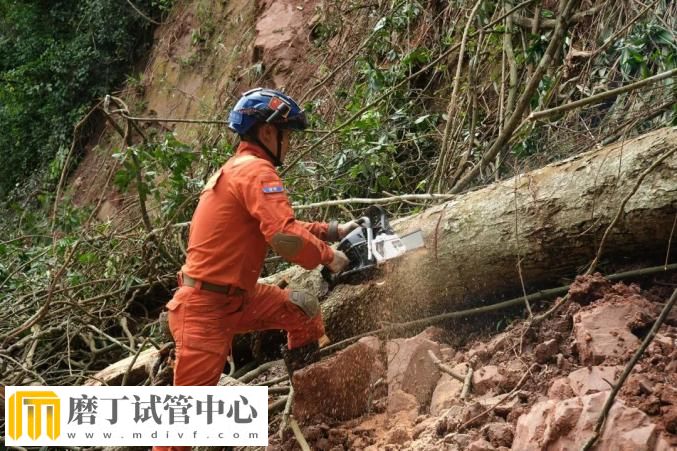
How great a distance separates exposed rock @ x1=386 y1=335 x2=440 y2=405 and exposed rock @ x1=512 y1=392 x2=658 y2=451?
3.40 feet

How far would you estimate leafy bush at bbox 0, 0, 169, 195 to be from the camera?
46.6ft

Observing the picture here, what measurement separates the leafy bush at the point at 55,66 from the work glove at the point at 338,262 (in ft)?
34.8

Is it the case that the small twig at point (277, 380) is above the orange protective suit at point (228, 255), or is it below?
below

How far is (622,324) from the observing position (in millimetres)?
3412

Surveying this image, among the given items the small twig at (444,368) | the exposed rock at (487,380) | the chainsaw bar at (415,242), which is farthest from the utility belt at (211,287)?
the exposed rock at (487,380)

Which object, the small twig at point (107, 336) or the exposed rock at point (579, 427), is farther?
the small twig at point (107, 336)

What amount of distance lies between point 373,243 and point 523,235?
80 centimetres

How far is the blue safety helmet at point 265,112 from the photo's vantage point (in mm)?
4160

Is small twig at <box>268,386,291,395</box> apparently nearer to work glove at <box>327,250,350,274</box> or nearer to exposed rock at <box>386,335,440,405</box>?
exposed rock at <box>386,335,440,405</box>

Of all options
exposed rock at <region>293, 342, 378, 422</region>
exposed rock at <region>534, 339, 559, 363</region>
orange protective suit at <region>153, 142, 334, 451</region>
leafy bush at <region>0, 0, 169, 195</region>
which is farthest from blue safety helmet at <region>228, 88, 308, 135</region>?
leafy bush at <region>0, 0, 169, 195</region>

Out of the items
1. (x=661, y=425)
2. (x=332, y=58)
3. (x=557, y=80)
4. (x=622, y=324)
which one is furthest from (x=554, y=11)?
(x=661, y=425)

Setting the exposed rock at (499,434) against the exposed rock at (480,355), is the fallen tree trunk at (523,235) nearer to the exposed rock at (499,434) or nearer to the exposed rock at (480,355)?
the exposed rock at (480,355)

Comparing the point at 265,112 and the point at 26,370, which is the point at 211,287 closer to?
the point at 265,112

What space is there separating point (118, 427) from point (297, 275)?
4.67 feet
